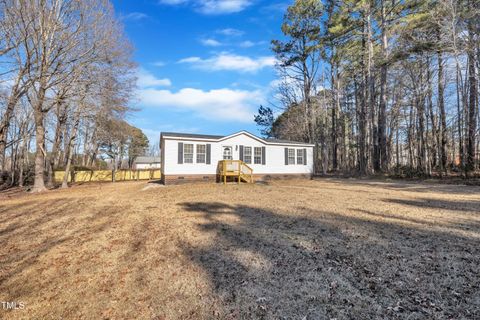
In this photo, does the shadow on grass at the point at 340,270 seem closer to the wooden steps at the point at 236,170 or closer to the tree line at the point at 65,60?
the wooden steps at the point at 236,170

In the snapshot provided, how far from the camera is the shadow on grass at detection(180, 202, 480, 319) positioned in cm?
252

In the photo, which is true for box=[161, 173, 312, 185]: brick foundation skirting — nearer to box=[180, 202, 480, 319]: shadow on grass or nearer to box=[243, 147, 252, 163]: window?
box=[243, 147, 252, 163]: window

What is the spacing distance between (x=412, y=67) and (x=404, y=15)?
4.26m

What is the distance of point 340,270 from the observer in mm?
3246

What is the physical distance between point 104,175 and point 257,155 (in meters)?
17.2

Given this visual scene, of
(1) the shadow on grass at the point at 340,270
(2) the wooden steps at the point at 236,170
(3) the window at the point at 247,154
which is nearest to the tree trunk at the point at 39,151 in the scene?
(2) the wooden steps at the point at 236,170

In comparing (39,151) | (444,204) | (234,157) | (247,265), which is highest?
(39,151)

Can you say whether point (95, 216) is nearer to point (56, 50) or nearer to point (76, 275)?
point (76, 275)

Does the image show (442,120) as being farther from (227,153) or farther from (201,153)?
(201,153)

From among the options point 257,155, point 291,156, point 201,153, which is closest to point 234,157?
point 257,155

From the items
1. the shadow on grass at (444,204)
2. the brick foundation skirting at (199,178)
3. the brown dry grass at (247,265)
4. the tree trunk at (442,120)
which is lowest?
the brown dry grass at (247,265)

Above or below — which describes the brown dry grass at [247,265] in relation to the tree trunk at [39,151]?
below

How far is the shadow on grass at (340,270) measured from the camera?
2520 mm

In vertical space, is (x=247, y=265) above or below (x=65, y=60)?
below
